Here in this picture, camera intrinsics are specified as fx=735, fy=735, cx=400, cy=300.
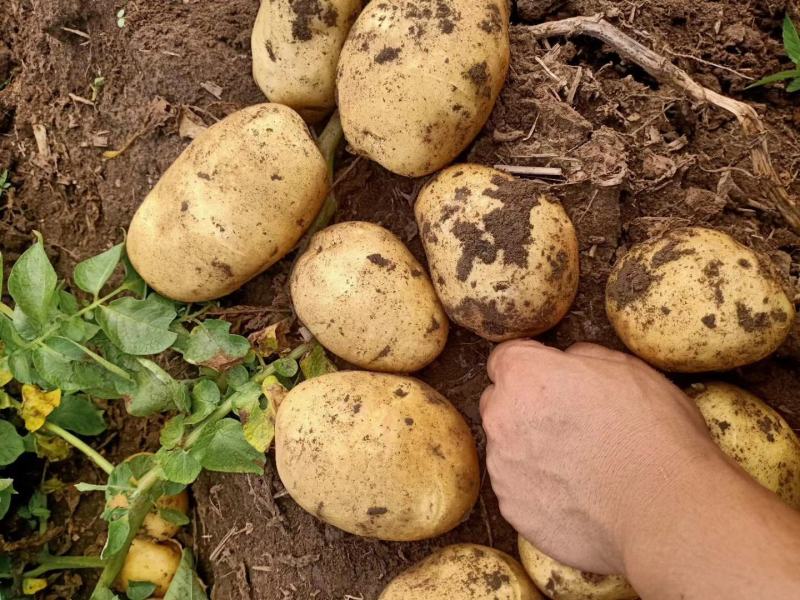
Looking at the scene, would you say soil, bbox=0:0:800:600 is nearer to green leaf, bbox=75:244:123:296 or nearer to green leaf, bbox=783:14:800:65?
green leaf, bbox=783:14:800:65

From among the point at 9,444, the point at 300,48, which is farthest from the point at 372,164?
the point at 9,444

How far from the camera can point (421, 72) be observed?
1315mm

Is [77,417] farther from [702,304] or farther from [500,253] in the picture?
[702,304]

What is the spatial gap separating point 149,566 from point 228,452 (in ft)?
1.37

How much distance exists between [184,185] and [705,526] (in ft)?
3.51

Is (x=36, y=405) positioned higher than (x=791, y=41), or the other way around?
(x=791, y=41)

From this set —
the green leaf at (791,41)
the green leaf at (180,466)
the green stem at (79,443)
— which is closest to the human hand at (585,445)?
the green leaf at (180,466)

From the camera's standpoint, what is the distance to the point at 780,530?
3.28 feet

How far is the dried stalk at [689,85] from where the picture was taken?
1386 mm

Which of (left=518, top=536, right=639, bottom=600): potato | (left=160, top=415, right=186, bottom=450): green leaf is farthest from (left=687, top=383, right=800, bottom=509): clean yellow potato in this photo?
(left=160, top=415, right=186, bottom=450): green leaf

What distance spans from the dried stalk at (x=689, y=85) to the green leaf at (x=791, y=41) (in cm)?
12

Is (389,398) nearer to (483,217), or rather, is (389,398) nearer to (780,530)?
(483,217)

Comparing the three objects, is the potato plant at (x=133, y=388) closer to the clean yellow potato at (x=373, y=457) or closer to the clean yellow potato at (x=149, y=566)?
the clean yellow potato at (x=149, y=566)

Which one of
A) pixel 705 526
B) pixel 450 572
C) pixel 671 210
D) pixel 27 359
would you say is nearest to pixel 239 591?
pixel 450 572
